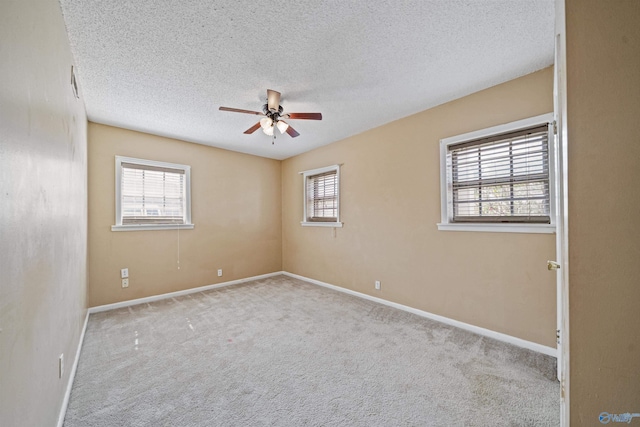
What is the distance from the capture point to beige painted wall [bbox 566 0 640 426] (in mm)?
695

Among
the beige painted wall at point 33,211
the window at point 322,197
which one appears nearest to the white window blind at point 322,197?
the window at point 322,197

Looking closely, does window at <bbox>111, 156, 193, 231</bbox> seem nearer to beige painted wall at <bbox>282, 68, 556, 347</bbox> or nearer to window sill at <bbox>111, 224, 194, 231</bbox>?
window sill at <bbox>111, 224, 194, 231</bbox>

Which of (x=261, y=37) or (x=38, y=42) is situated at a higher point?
(x=261, y=37)

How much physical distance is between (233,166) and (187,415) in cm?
383

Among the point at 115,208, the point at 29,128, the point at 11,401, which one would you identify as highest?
the point at 29,128

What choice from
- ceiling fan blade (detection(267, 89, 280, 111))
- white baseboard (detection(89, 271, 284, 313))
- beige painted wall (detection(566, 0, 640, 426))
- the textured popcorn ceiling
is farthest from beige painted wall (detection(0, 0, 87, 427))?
white baseboard (detection(89, 271, 284, 313))

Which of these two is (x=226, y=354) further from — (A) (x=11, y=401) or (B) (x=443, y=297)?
(B) (x=443, y=297)

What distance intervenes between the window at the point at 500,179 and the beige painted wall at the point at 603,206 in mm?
1826

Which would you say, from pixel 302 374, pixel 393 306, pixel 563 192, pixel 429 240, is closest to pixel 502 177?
pixel 429 240

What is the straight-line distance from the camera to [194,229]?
414 cm

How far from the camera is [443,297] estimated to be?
2871mm

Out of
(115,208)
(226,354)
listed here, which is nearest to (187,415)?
(226,354)

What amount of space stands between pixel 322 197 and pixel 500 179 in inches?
106

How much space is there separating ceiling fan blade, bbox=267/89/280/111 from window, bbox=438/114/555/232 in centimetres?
189
